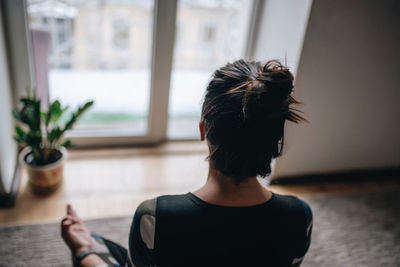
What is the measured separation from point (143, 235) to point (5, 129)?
4.42 feet

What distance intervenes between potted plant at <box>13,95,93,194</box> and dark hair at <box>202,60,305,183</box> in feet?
3.59

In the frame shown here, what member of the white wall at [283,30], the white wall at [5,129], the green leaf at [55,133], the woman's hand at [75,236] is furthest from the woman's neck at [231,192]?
the white wall at [5,129]

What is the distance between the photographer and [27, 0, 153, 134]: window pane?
74.0 inches

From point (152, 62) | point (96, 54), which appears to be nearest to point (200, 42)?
point (152, 62)

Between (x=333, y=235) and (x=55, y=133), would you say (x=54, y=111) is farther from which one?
(x=333, y=235)

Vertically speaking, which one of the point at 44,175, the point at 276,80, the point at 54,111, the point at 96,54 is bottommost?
the point at 44,175

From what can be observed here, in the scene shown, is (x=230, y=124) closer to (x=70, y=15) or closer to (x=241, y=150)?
(x=241, y=150)

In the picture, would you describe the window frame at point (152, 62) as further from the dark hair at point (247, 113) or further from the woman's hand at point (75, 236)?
the dark hair at point (247, 113)

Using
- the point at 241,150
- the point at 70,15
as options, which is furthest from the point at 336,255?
the point at 70,15

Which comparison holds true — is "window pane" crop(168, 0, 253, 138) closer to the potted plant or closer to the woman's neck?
the potted plant

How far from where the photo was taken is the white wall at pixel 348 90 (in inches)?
66.7

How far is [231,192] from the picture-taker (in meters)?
0.74

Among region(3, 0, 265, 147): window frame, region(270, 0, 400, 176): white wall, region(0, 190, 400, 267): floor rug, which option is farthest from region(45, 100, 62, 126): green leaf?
region(270, 0, 400, 176): white wall

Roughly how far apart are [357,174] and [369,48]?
0.87 metres
